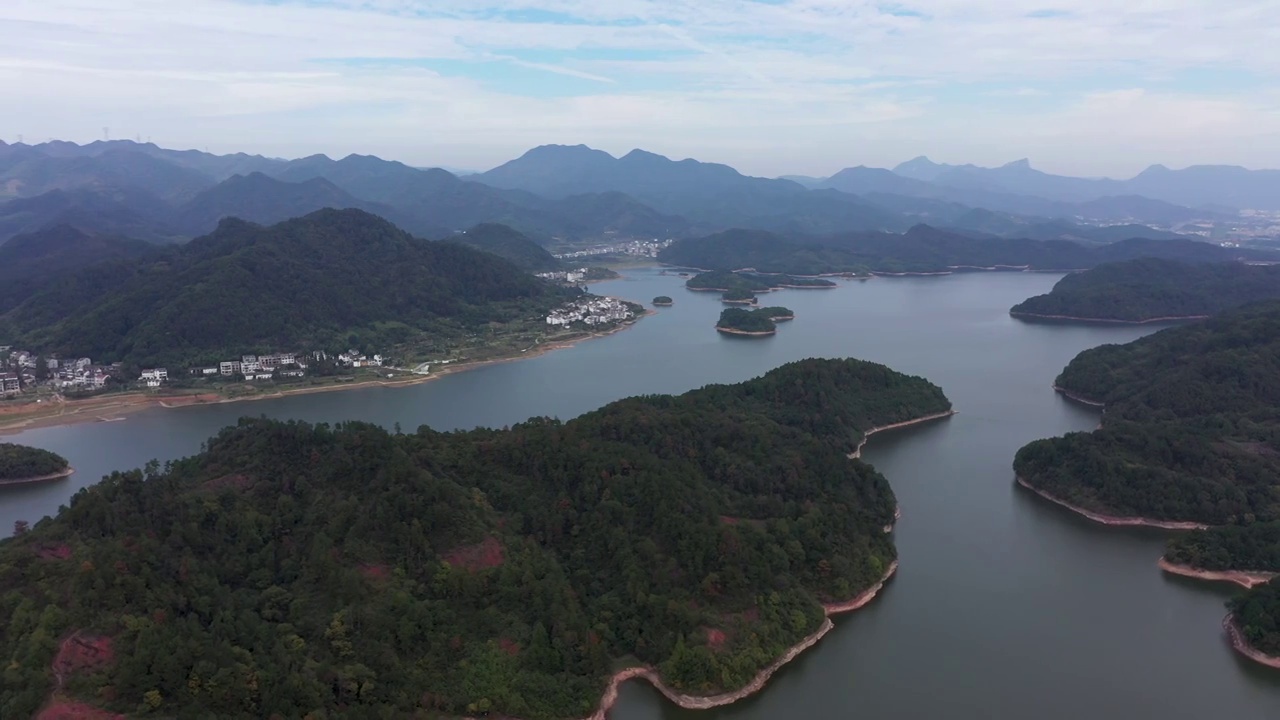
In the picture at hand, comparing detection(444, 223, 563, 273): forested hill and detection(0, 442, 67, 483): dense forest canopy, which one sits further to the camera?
detection(444, 223, 563, 273): forested hill

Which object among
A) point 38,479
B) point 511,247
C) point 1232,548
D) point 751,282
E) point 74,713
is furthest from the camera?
point 511,247

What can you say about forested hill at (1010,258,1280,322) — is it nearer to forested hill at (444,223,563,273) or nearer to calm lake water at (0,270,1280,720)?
calm lake water at (0,270,1280,720)

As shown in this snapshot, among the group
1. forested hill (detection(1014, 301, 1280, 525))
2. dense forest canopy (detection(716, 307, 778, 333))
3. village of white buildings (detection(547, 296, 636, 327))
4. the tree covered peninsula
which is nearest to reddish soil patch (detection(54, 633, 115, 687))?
the tree covered peninsula

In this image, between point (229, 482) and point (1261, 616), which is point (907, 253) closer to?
point (1261, 616)

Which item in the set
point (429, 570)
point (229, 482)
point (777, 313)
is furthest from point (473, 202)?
point (429, 570)

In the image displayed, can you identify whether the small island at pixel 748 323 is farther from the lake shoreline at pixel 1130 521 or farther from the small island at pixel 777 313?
the lake shoreline at pixel 1130 521

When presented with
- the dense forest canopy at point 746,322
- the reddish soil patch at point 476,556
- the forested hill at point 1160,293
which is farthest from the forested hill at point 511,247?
the reddish soil patch at point 476,556

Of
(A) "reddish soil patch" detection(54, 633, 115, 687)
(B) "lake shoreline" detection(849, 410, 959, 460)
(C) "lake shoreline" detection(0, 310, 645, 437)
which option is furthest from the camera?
(C) "lake shoreline" detection(0, 310, 645, 437)
